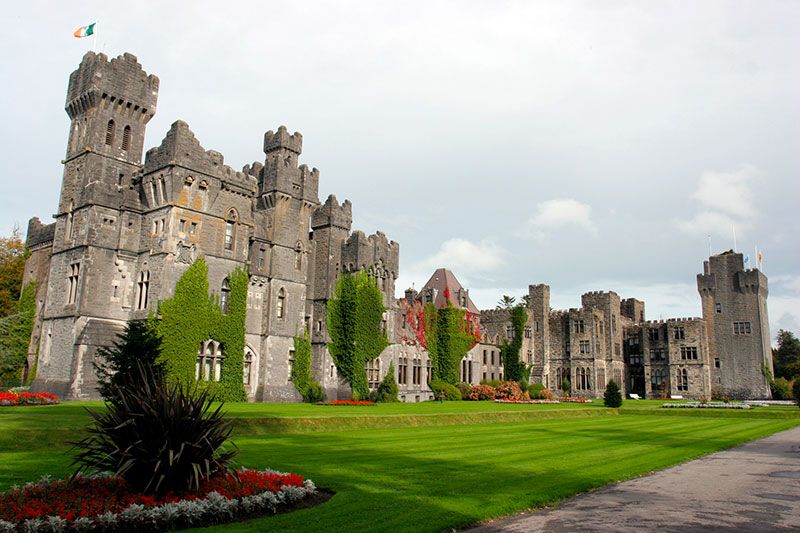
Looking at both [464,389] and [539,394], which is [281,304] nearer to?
[464,389]

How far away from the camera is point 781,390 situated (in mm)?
72500

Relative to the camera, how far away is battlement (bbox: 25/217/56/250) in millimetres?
48125

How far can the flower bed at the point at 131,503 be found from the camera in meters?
9.17

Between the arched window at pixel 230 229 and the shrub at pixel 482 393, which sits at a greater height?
the arched window at pixel 230 229

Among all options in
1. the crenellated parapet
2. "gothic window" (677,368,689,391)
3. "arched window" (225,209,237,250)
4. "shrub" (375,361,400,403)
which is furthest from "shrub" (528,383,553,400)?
the crenellated parapet

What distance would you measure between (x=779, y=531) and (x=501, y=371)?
60.7 meters

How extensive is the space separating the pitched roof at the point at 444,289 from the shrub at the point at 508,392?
30.8 feet

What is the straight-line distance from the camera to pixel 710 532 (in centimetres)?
968

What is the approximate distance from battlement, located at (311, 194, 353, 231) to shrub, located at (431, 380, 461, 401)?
51.8 feet

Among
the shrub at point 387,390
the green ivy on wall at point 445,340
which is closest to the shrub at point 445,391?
the green ivy on wall at point 445,340

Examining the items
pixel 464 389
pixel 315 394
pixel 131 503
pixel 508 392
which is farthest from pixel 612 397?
pixel 131 503

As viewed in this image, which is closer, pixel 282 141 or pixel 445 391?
pixel 282 141

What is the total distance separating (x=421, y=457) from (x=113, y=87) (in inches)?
1437

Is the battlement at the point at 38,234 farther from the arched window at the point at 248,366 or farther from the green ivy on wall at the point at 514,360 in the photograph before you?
the green ivy on wall at the point at 514,360
